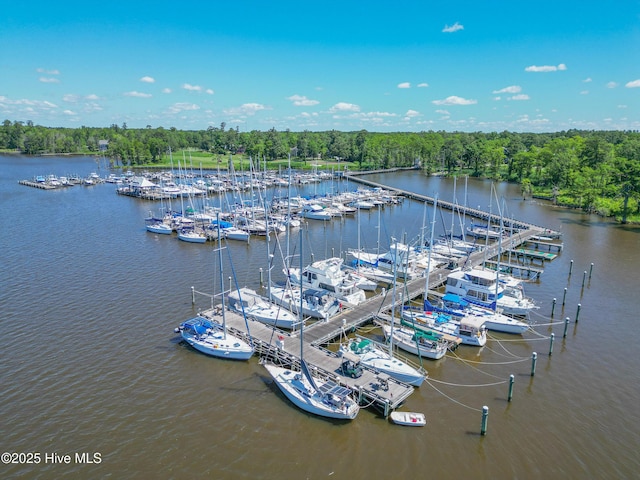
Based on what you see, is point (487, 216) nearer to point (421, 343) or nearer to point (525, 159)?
point (421, 343)

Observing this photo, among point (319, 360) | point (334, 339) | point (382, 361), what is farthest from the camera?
point (334, 339)

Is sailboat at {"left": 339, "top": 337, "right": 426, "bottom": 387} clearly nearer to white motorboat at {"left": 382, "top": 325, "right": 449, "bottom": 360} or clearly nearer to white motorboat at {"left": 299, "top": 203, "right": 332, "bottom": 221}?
white motorboat at {"left": 382, "top": 325, "right": 449, "bottom": 360}

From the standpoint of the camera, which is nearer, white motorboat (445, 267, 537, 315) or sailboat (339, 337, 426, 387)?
sailboat (339, 337, 426, 387)

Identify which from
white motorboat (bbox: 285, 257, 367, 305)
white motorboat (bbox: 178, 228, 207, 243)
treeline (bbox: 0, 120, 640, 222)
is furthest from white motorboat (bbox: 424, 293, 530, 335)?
treeline (bbox: 0, 120, 640, 222)

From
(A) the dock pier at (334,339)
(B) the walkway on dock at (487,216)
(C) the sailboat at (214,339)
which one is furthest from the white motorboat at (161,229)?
(B) the walkway on dock at (487,216)

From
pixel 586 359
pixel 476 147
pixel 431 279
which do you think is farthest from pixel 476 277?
pixel 476 147

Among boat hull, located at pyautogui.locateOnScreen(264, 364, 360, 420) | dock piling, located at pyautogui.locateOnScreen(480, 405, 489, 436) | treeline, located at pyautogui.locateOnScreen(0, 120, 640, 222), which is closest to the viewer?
dock piling, located at pyautogui.locateOnScreen(480, 405, 489, 436)

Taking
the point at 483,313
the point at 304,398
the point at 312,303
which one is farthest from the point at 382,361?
the point at 483,313
